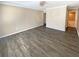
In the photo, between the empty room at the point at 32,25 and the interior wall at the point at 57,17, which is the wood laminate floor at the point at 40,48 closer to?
the empty room at the point at 32,25

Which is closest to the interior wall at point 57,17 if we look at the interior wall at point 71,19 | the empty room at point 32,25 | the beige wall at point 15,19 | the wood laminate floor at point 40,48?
the empty room at point 32,25

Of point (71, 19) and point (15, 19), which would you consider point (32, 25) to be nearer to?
point (15, 19)

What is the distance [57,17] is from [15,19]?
12.5 feet

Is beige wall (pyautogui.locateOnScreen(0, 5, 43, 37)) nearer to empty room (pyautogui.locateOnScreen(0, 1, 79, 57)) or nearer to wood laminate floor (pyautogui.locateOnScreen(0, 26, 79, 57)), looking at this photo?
empty room (pyautogui.locateOnScreen(0, 1, 79, 57))

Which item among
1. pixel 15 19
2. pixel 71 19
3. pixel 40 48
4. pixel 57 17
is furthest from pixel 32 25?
pixel 40 48

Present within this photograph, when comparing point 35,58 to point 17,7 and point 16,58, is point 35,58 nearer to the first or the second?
point 16,58

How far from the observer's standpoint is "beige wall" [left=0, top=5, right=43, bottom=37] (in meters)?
6.00

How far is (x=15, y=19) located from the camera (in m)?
7.02

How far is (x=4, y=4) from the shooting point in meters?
5.91

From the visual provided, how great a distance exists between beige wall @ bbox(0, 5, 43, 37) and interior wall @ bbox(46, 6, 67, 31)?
199 cm

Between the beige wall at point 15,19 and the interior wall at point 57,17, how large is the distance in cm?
199

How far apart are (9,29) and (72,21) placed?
849cm

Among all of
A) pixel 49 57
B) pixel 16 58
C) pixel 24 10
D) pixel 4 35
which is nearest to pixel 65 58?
pixel 49 57

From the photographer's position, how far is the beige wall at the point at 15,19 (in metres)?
6.00
